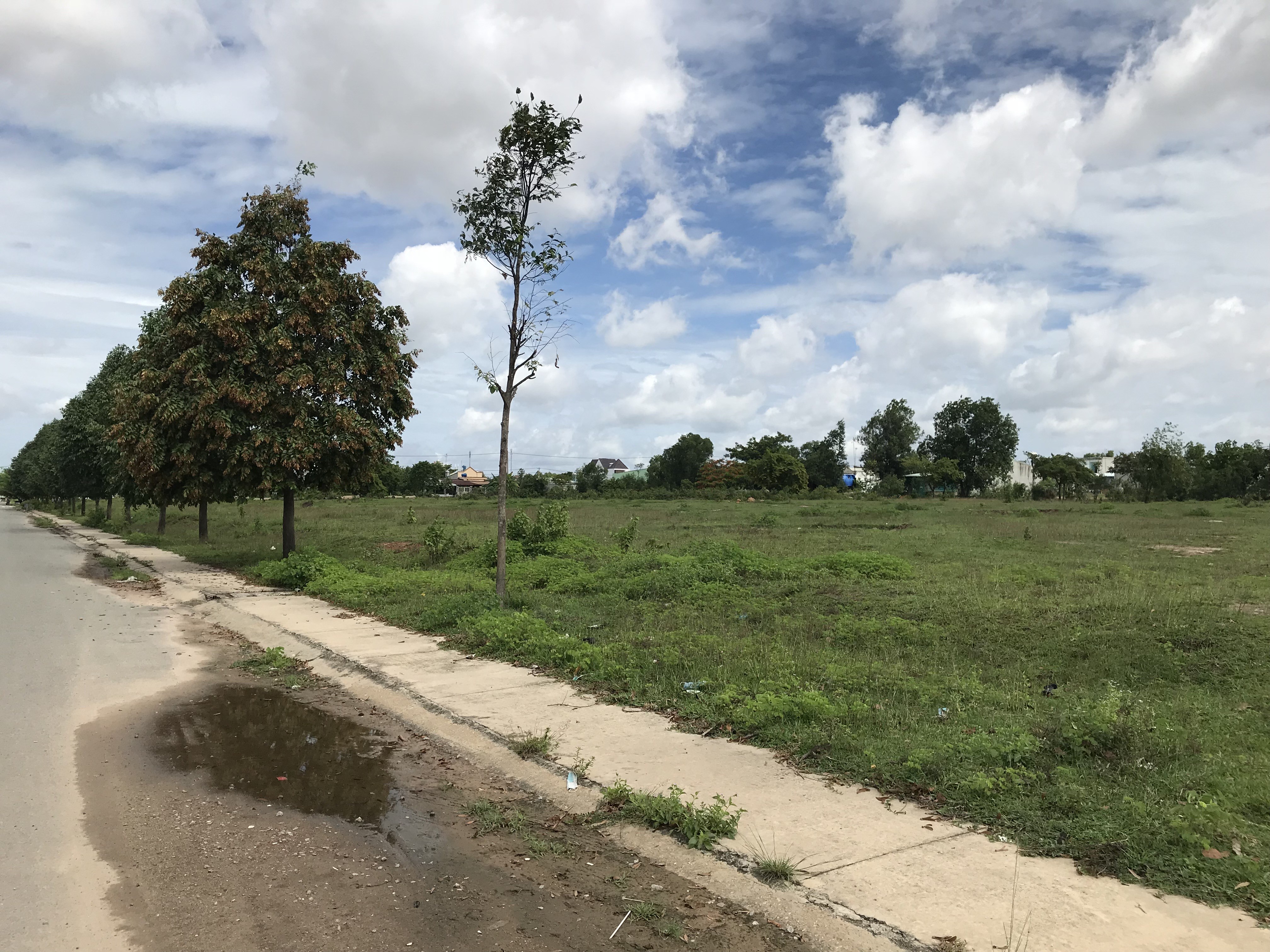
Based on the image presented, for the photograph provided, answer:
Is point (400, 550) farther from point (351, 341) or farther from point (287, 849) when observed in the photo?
point (287, 849)

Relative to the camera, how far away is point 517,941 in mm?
3695

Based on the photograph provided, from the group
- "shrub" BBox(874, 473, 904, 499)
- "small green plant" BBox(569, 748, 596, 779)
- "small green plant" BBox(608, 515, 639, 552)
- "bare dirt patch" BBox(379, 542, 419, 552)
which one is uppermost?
"shrub" BBox(874, 473, 904, 499)

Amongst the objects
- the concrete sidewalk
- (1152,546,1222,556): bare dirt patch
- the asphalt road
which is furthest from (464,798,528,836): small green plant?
(1152,546,1222,556): bare dirt patch

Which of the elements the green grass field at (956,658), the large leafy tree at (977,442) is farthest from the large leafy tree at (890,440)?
the green grass field at (956,658)

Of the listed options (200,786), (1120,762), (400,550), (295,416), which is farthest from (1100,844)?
(400,550)

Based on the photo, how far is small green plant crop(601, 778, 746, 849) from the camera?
462 cm

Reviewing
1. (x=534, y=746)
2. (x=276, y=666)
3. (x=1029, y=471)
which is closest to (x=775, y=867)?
(x=534, y=746)

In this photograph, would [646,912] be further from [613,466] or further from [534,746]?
[613,466]

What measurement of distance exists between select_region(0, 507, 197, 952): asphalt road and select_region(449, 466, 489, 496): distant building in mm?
82686

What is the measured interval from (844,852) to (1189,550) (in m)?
21.8

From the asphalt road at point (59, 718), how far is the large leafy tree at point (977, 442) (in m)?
80.3

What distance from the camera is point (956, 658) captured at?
29.4 ft

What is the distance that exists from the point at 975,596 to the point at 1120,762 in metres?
7.36

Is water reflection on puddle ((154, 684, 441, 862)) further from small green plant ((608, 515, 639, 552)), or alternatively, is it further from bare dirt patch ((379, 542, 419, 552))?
bare dirt patch ((379, 542, 419, 552))
